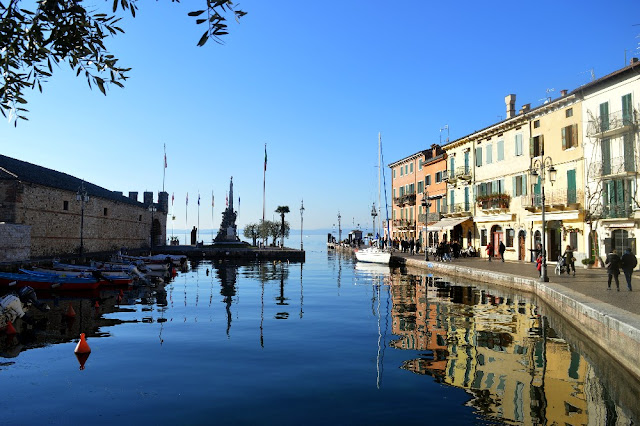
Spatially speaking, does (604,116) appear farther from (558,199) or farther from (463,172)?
(463,172)

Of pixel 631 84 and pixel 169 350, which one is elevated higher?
pixel 631 84

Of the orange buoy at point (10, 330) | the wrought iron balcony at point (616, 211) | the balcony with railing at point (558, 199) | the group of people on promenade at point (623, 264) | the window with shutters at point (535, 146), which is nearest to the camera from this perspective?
the orange buoy at point (10, 330)

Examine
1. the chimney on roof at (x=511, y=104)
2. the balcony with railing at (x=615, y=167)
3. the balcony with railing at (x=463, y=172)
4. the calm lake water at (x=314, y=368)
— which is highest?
the chimney on roof at (x=511, y=104)

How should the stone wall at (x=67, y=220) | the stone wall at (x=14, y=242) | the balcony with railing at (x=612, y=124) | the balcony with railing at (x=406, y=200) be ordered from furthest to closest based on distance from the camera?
the balcony with railing at (x=406, y=200) < the stone wall at (x=67, y=220) < the stone wall at (x=14, y=242) < the balcony with railing at (x=612, y=124)

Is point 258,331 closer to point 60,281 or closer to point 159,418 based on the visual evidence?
point 159,418

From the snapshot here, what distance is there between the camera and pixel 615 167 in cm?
2759

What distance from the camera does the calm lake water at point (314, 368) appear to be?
7965mm

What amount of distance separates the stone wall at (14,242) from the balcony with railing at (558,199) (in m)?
36.1

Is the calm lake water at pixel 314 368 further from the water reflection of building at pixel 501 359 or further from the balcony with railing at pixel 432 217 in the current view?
the balcony with railing at pixel 432 217

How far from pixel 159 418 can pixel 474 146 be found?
4168cm

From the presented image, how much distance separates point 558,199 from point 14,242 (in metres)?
37.0

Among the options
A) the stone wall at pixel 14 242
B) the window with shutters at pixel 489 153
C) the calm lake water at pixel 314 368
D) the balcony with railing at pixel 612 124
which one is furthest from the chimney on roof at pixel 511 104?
the stone wall at pixel 14 242

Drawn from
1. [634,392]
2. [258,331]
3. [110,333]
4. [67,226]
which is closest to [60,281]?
[110,333]

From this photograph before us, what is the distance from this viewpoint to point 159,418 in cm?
773
